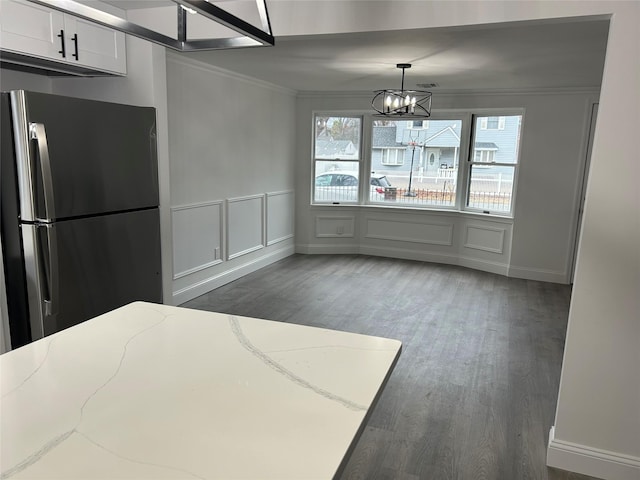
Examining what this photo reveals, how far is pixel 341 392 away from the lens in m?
1.11

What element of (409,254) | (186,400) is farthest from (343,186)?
(186,400)

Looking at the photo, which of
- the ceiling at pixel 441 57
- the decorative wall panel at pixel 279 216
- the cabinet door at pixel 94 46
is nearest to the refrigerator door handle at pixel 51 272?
the cabinet door at pixel 94 46

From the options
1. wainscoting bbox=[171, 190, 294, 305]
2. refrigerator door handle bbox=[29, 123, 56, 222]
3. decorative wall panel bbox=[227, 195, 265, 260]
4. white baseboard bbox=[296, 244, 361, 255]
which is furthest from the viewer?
white baseboard bbox=[296, 244, 361, 255]

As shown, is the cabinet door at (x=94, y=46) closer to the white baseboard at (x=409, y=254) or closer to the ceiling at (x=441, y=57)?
the ceiling at (x=441, y=57)

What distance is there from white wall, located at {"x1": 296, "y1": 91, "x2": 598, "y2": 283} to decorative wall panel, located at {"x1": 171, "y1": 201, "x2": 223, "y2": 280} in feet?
6.71

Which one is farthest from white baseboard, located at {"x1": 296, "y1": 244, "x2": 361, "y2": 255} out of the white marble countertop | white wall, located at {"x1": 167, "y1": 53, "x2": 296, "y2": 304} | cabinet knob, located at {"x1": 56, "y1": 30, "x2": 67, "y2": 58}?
the white marble countertop

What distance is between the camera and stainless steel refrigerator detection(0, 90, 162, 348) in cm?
237

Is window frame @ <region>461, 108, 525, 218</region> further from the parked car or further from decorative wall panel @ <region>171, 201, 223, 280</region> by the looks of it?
decorative wall panel @ <region>171, 201, 223, 280</region>

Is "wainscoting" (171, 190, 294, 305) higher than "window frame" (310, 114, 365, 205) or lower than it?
lower

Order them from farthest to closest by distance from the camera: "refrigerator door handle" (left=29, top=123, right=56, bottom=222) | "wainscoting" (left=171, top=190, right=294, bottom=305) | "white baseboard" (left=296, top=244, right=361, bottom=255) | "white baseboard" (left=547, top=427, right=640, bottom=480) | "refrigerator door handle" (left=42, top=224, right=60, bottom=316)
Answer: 1. "white baseboard" (left=296, top=244, right=361, bottom=255)
2. "wainscoting" (left=171, top=190, right=294, bottom=305)
3. "refrigerator door handle" (left=42, top=224, right=60, bottom=316)
4. "refrigerator door handle" (left=29, top=123, right=56, bottom=222)
5. "white baseboard" (left=547, top=427, right=640, bottom=480)

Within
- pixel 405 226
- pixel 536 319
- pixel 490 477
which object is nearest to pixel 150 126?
pixel 490 477

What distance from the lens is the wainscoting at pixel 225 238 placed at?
4.47 meters

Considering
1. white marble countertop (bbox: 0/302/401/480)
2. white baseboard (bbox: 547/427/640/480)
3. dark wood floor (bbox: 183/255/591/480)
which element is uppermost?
white marble countertop (bbox: 0/302/401/480)

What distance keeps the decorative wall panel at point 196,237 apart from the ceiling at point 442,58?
4.57ft
